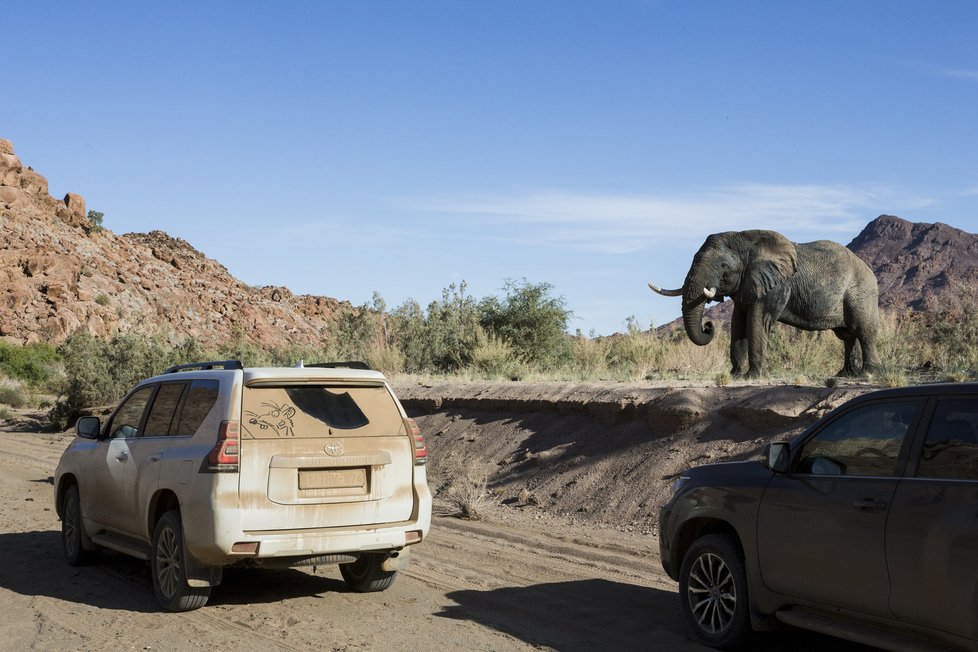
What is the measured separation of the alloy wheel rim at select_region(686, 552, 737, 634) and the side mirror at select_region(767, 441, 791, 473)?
832 mm

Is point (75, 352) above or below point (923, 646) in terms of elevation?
above

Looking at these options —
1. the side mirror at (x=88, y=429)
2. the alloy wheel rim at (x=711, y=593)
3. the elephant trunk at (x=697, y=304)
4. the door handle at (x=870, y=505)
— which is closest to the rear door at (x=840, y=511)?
the door handle at (x=870, y=505)

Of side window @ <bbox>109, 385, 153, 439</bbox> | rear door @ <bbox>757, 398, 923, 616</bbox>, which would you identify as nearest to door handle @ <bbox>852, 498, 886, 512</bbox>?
rear door @ <bbox>757, 398, 923, 616</bbox>

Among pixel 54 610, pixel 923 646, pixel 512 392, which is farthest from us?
pixel 512 392

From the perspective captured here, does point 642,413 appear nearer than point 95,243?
Yes

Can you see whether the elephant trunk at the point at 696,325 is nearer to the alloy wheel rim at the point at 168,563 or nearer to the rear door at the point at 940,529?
the alloy wheel rim at the point at 168,563

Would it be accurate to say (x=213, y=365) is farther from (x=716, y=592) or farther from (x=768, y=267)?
(x=768, y=267)

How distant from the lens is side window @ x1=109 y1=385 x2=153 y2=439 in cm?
903

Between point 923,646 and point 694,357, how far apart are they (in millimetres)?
19235

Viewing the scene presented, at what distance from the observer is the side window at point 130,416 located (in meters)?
9.03

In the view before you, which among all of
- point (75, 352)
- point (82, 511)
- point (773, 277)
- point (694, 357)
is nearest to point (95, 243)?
point (75, 352)

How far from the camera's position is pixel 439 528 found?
12.1 metres

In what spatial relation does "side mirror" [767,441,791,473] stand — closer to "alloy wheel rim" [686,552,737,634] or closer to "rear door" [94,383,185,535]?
"alloy wheel rim" [686,552,737,634]

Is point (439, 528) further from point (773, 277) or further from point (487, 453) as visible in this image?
point (773, 277)
